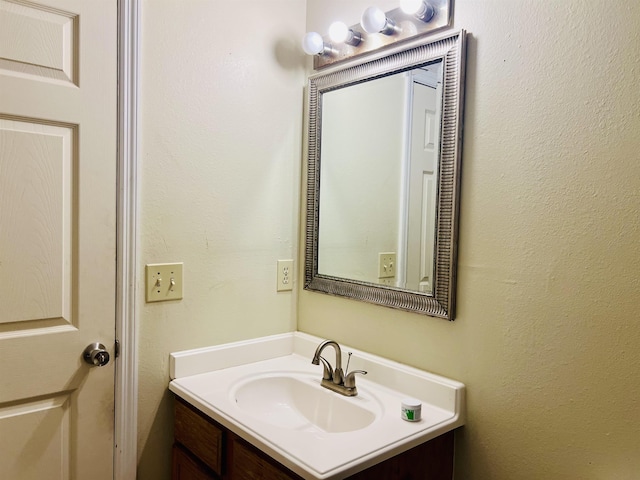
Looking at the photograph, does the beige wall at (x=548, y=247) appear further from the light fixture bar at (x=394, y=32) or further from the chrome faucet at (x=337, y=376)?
the chrome faucet at (x=337, y=376)

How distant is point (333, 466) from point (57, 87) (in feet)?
3.64

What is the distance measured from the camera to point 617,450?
98 cm

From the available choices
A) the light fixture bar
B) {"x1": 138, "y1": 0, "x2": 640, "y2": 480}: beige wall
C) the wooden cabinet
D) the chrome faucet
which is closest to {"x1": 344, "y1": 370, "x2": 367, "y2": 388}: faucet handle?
the chrome faucet

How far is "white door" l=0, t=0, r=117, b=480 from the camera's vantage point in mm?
1162

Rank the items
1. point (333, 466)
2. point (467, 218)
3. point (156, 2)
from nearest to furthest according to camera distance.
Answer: point (333, 466)
point (467, 218)
point (156, 2)

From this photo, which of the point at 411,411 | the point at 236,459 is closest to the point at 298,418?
the point at 236,459

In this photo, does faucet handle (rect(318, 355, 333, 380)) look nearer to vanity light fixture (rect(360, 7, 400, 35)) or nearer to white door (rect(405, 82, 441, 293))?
white door (rect(405, 82, 441, 293))

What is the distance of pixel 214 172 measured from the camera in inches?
58.9

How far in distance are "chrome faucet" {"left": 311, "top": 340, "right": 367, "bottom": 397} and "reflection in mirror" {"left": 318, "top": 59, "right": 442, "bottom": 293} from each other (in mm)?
256

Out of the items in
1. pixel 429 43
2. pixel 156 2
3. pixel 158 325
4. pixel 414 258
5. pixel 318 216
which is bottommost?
pixel 158 325

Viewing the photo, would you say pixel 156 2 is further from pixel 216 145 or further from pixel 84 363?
pixel 84 363

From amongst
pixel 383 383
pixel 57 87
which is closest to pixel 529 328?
pixel 383 383

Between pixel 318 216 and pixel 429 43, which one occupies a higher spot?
pixel 429 43

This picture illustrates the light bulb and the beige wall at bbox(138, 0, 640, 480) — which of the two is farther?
the light bulb
